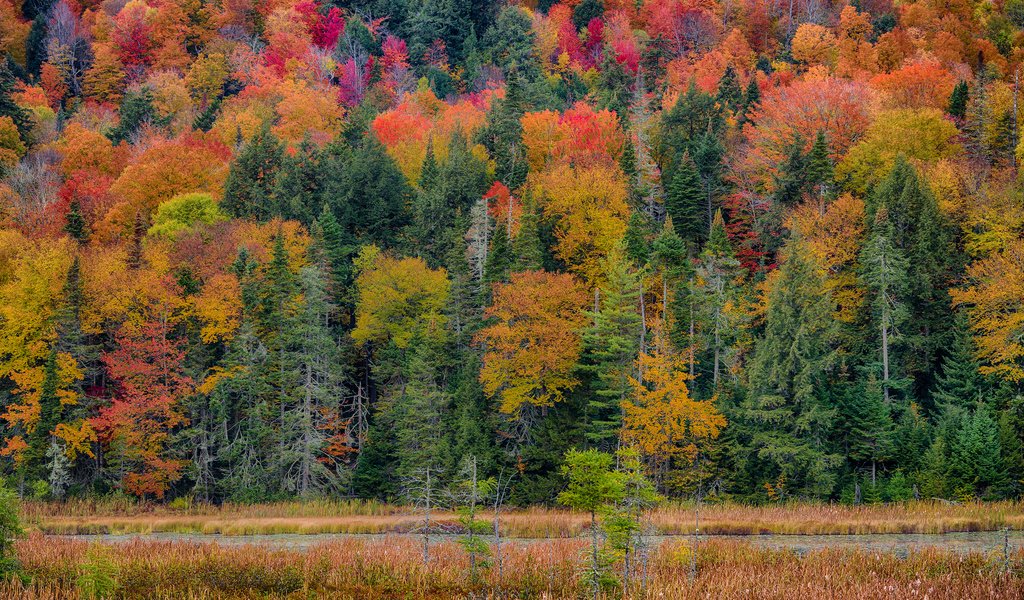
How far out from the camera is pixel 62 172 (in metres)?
87.9

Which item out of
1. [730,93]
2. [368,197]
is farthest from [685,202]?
[368,197]

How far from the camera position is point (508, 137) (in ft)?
277

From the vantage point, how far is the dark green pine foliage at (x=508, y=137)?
A: 8075 cm

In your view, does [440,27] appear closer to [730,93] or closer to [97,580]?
[730,93]

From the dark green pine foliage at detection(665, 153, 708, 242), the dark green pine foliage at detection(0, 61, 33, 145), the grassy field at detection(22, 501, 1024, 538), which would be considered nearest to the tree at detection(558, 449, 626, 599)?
the grassy field at detection(22, 501, 1024, 538)

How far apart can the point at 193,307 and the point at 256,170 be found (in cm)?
1947

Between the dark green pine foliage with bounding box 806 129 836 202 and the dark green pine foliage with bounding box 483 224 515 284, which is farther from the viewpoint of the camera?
the dark green pine foliage with bounding box 806 129 836 202

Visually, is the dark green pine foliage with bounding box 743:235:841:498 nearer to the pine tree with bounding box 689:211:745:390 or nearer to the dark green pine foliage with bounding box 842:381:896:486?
the dark green pine foliage with bounding box 842:381:896:486

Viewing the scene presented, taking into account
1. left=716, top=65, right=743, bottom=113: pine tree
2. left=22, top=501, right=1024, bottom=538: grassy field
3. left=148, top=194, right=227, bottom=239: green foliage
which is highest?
left=716, top=65, right=743, bottom=113: pine tree

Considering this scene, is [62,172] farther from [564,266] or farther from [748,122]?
[748,122]

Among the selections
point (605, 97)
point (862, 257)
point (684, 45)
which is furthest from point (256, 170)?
point (684, 45)

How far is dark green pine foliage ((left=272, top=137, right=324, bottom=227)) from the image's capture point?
76562mm

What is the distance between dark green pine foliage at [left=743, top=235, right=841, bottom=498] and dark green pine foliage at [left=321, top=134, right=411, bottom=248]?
104 ft

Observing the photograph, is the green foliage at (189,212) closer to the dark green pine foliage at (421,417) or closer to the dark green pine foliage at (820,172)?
the dark green pine foliage at (421,417)
